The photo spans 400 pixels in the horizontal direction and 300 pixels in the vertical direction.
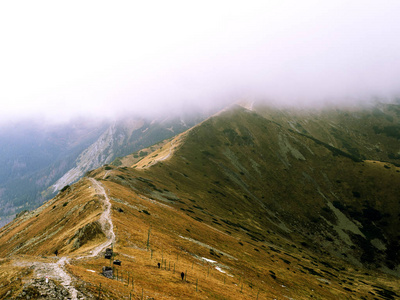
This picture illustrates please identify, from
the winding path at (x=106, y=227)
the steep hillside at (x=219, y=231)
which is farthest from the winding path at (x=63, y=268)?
the steep hillside at (x=219, y=231)

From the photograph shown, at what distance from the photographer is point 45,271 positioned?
942 inches

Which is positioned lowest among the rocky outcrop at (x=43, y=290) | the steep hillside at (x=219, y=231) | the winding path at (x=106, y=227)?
the steep hillside at (x=219, y=231)

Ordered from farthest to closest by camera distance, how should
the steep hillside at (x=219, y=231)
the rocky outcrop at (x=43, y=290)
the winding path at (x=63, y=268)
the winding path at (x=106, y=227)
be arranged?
the winding path at (x=106, y=227) → the steep hillside at (x=219, y=231) → the winding path at (x=63, y=268) → the rocky outcrop at (x=43, y=290)

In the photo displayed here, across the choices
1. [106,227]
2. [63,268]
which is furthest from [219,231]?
[63,268]

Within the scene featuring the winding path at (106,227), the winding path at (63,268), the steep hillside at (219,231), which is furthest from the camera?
the winding path at (106,227)

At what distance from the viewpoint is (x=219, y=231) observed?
280 feet

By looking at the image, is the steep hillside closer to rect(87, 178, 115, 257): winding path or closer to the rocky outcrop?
rect(87, 178, 115, 257): winding path

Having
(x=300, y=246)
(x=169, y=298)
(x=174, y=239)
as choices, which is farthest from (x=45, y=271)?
(x=300, y=246)

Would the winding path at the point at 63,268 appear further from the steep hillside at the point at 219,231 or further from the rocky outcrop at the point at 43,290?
the rocky outcrop at the point at 43,290

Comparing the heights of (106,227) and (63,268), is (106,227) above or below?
below

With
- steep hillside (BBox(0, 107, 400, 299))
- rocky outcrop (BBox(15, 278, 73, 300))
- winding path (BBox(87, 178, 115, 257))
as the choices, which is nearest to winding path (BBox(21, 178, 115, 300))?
winding path (BBox(87, 178, 115, 257))

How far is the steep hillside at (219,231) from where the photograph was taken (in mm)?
32416

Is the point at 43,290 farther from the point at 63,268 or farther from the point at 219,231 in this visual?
the point at 219,231

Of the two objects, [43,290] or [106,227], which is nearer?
[43,290]
